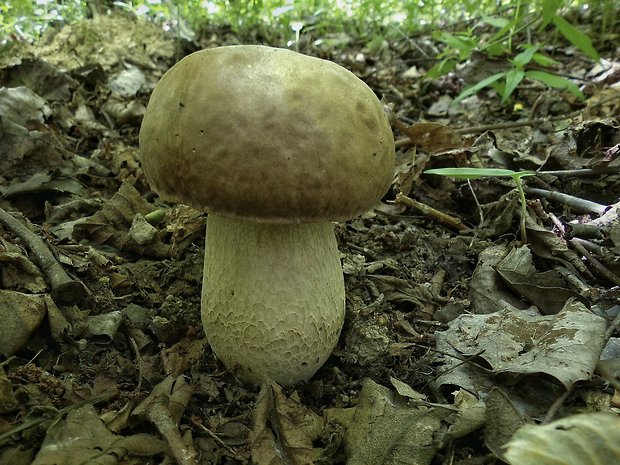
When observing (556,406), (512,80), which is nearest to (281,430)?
(556,406)

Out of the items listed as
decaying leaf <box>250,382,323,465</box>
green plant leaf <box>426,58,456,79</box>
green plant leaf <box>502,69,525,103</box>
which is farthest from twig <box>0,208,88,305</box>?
green plant leaf <box>426,58,456,79</box>

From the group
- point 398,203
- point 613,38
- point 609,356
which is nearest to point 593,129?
point 398,203

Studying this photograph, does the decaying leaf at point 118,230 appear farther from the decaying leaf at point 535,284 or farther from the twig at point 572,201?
the twig at point 572,201

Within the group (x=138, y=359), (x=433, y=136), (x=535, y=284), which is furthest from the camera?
(x=433, y=136)

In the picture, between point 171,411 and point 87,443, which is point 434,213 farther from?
point 87,443

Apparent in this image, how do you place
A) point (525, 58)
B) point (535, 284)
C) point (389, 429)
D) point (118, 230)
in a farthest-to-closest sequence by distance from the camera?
point (525, 58)
point (118, 230)
point (535, 284)
point (389, 429)

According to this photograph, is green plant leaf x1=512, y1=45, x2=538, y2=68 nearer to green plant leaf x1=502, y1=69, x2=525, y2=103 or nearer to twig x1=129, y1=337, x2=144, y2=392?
green plant leaf x1=502, y1=69, x2=525, y2=103

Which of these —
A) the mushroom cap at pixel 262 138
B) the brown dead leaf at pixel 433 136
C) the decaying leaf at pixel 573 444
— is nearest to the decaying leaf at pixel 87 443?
the mushroom cap at pixel 262 138
